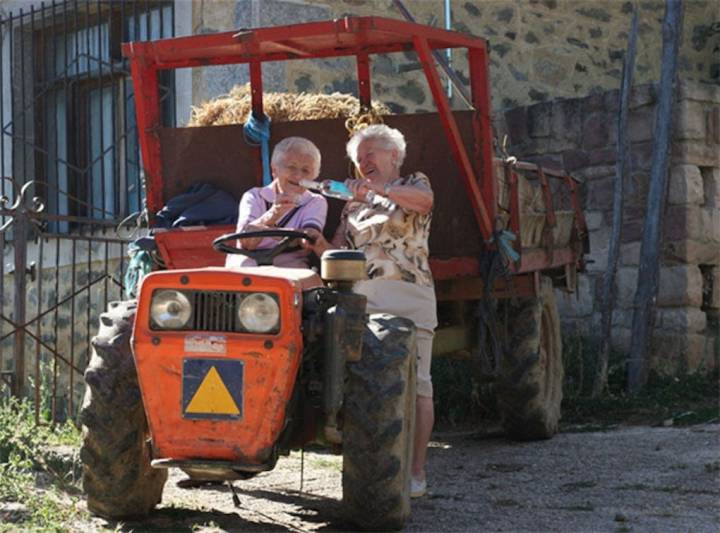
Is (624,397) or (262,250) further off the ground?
(262,250)

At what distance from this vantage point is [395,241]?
5543 mm

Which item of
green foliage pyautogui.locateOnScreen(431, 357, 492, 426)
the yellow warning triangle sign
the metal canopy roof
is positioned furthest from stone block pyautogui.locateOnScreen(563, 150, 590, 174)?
the yellow warning triangle sign

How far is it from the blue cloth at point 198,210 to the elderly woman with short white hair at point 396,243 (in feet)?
2.94

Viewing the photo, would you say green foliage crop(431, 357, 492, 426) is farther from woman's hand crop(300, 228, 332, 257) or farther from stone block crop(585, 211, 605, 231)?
woman's hand crop(300, 228, 332, 257)

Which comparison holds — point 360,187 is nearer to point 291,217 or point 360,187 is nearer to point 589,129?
point 291,217

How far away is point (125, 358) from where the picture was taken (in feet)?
15.3

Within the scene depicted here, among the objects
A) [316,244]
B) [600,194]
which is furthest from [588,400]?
[316,244]

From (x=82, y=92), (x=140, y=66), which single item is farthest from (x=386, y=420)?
(x=82, y=92)

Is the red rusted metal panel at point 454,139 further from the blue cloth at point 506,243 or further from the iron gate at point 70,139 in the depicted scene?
the iron gate at point 70,139

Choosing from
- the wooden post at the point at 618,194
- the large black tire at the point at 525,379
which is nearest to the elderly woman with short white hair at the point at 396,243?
the large black tire at the point at 525,379

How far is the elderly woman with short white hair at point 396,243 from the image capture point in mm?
5449

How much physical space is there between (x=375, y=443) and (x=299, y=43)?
7.43 feet

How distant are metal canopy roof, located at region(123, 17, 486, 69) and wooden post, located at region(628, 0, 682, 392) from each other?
11.6ft

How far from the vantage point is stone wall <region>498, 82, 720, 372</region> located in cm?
952
